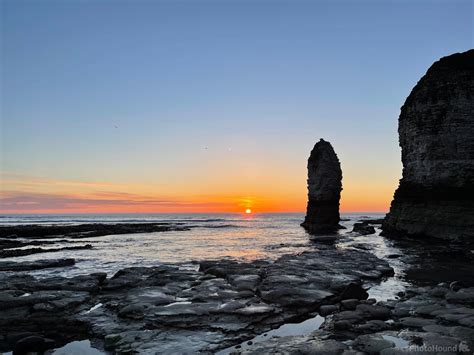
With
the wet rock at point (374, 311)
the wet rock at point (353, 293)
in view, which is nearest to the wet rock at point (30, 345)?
the wet rock at point (374, 311)

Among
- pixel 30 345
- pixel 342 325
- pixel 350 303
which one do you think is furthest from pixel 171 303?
pixel 350 303

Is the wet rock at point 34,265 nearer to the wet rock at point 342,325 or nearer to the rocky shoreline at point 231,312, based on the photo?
the rocky shoreline at point 231,312

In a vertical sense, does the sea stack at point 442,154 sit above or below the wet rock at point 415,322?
above

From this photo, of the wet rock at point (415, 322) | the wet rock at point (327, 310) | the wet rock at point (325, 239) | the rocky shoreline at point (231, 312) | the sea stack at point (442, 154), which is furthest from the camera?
the wet rock at point (325, 239)

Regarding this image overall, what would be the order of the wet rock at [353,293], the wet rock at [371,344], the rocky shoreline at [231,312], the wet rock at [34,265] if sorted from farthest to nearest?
1. the wet rock at [34,265]
2. the wet rock at [353,293]
3. the rocky shoreline at [231,312]
4. the wet rock at [371,344]

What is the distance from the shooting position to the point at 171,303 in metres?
10.8

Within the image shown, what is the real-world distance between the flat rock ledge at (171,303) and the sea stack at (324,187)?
43.3 metres

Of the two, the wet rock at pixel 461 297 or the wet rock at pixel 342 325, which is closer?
the wet rock at pixel 342 325

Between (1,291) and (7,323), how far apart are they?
3718 mm

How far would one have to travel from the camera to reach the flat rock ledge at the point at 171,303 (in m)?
8.25

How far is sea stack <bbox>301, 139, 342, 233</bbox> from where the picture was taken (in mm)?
59219

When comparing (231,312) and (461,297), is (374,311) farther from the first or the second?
(231,312)

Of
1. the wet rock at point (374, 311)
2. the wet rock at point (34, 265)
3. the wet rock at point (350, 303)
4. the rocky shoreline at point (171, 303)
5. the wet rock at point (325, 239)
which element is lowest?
the wet rock at point (325, 239)

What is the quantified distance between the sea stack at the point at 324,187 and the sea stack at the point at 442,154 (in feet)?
82.5
